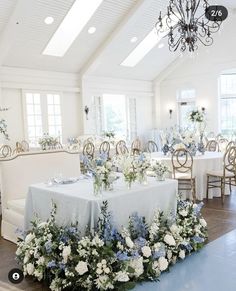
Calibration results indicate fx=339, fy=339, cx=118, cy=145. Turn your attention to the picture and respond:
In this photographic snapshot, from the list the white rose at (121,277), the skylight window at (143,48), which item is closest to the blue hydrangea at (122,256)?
the white rose at (121,277)

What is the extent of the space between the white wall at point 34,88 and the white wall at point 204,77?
3916mm

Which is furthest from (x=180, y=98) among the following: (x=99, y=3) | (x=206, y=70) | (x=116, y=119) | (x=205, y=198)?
(x=205, y=198)

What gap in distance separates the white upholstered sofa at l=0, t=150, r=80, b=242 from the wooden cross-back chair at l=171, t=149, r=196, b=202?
212cm

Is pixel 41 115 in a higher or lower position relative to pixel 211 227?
higher

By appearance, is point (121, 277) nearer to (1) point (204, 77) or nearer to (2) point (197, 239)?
(2) point (197, 239)

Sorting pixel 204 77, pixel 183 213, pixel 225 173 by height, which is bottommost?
pixel 183 213

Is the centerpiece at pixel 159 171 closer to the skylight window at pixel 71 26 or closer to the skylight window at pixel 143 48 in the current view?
the skylight window at pixel 71 26

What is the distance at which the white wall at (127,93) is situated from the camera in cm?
1122

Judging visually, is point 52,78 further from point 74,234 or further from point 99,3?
point 74,234

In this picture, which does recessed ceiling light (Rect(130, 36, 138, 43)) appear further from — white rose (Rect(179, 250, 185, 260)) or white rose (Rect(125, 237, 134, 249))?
white rose (Rect(125, 237, 134, 249))

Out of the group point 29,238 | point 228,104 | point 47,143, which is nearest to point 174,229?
point 29,238

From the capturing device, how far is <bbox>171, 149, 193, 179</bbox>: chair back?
6.10 metres

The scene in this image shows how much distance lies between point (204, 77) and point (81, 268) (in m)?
10.4

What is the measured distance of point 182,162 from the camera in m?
6.34
